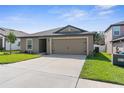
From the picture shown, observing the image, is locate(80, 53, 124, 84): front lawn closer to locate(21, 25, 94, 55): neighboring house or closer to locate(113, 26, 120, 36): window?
locate(21, 25, 94, 55): neighboring house

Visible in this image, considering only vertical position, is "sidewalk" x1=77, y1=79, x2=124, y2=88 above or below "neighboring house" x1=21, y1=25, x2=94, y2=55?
below

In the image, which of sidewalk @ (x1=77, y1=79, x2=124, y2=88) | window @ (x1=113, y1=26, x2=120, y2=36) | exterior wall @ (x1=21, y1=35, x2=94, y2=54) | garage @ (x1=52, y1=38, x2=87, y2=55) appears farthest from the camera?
window @ (x1=113, y1=26, x2=120, y2=36)

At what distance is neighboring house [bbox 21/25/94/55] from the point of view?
18.1 meters

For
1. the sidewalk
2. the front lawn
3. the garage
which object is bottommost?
the sidewalk

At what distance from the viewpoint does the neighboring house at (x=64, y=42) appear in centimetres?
1807

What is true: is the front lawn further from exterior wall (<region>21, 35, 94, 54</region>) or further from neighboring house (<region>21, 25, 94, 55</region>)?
neighboring house (<region>21, 25, 94, 55</region>)

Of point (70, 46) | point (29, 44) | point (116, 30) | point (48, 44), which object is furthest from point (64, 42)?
point (116, 30)

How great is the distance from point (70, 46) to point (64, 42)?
38.6 inches

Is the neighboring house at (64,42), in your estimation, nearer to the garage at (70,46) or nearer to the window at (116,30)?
the garage at (70,46)

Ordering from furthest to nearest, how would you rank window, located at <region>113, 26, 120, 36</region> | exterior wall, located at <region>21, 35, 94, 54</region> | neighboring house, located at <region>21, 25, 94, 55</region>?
1. window, located at <region>113, 26, 120, 36</region>
2. neighboring house, located at <region>21, 25, 94, 55</region>
3. exterior wall, located at <region>21, 35, 94, 54</region>

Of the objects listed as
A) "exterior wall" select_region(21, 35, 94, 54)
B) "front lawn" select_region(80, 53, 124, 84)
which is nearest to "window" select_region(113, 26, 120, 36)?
"exterior wall" select_region(21, 35, 94, 54)

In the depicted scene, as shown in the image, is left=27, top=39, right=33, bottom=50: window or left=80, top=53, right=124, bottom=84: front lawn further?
left=27, top=39, right=33, bottom=50: window

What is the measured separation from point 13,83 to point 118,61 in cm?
770
